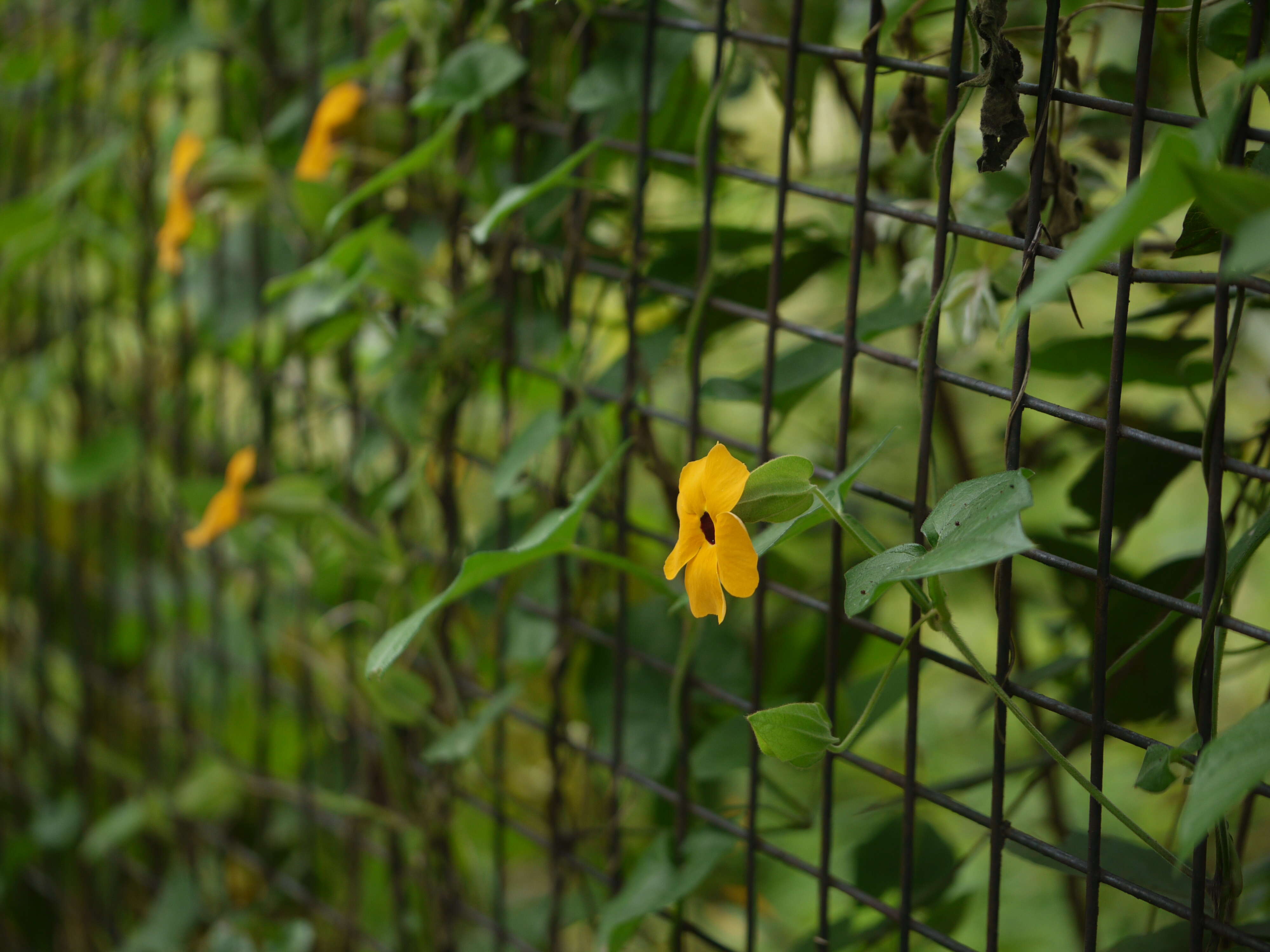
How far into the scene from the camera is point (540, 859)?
2.90 feet

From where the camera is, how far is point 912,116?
1.62 feet

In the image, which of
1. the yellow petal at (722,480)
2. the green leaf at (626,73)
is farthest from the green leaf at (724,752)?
the green leaf at (626,73)

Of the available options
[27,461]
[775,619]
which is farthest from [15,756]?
[775,619]

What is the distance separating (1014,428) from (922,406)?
0.15ft

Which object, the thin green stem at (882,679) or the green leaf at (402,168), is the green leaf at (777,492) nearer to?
the thin green stem at (882,679)

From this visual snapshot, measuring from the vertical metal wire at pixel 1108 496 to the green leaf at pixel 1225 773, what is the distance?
48 mm

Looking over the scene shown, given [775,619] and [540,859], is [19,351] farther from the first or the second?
[775,619]

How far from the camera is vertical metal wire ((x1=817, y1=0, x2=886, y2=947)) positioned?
47 centimetres

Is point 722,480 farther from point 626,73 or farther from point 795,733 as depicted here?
point 626,73

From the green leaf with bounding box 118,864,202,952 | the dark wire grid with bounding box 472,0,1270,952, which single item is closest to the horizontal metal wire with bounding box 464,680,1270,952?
the dark wire grid with bounding box 472,0,1270,952

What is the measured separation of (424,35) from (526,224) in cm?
12

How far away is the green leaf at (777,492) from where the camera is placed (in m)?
0.40

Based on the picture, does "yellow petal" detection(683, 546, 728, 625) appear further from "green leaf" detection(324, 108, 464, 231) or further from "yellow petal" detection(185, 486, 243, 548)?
"yellow petal" detection(185, 486, 243, 548)

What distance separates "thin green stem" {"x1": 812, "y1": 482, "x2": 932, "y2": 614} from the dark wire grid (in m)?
0.03
